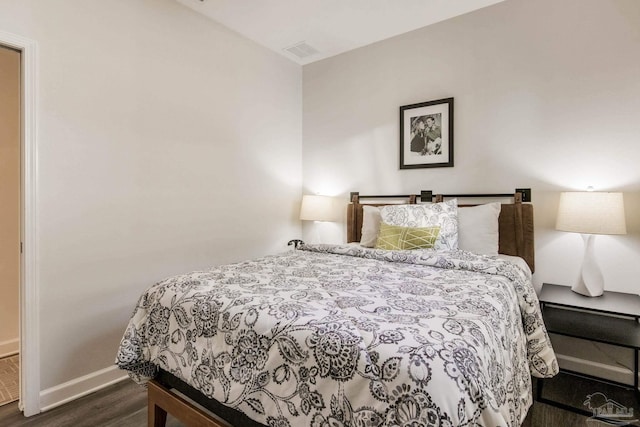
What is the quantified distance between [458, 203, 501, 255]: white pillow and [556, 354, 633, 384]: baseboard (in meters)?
0.87

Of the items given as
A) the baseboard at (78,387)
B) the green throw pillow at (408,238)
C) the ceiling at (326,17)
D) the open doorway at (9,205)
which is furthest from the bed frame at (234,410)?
the open doorway at (9,205)

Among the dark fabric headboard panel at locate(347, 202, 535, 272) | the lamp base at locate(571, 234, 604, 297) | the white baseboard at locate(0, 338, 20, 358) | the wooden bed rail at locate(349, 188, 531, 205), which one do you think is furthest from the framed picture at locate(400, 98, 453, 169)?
the white baseboard at locate(0, 338, 20, 358)

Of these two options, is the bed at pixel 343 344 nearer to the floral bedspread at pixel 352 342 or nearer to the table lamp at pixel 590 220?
the floral bedspread at pixel 352 342

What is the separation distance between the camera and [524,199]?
8.09 feet

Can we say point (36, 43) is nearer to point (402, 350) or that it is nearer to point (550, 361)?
point (402, 350)

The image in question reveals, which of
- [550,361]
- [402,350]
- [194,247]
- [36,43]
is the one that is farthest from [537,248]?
[36,43]

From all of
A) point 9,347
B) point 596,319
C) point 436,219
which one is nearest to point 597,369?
point 596,319

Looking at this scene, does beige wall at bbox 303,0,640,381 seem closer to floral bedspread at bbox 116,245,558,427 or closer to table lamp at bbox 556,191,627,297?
table lamp at bbox 556,191,627,297

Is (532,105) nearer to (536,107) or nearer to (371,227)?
(536,107)

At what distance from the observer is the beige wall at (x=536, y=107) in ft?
7.05

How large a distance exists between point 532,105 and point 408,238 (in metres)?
1.36

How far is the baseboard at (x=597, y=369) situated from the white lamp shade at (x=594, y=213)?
0.92 metres

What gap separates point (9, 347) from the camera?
2598 millimetres

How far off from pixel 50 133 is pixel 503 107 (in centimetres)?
307
